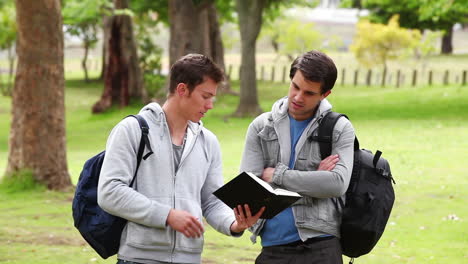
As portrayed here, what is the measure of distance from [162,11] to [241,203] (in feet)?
125

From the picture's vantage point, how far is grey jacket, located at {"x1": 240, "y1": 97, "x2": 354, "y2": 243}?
4637mm

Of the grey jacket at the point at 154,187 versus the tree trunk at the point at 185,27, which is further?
the tree trunk at the point at 185,27

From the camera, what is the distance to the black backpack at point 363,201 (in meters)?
4.69

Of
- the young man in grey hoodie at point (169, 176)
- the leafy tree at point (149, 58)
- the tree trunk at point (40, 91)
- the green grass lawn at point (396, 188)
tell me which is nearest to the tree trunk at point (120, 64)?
the green grass lawn at point (396, 188)

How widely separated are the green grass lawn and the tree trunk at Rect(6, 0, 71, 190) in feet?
1.78

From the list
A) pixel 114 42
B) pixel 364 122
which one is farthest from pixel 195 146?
pixel 114 42

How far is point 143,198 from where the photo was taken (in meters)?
4.05

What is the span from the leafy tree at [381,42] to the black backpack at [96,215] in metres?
45.9

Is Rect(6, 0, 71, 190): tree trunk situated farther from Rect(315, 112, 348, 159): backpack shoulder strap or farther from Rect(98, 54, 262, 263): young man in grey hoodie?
Rect(98, 54, 262, 263): young man in grey hoodie

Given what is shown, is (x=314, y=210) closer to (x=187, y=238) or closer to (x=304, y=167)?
(x=304, y=167)

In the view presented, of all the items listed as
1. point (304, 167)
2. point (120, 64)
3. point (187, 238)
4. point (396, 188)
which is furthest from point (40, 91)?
point (120, 64)

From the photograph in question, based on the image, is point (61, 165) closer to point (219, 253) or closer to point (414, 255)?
point (219, 253)

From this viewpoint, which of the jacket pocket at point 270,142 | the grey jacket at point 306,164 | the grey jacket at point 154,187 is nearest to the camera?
the grey jacket at point 154,187

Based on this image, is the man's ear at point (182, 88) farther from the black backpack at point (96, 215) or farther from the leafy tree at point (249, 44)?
the leafy tree at point (249, 44)
